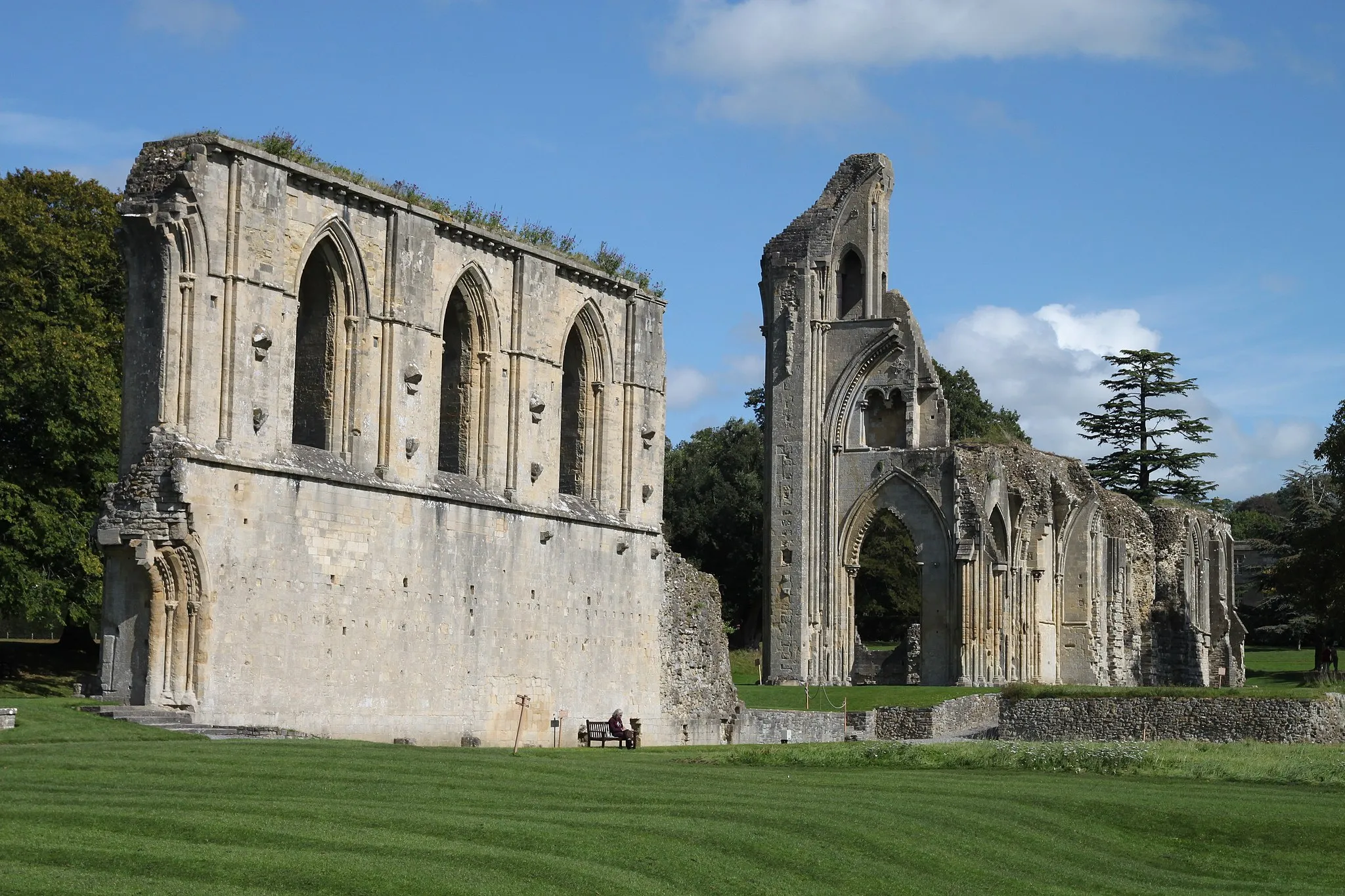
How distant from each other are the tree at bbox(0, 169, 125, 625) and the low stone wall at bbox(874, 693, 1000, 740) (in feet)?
50.1

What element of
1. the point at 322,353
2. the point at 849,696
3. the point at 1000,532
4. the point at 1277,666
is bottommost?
the point at 849,696

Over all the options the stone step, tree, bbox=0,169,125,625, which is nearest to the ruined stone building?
tree, bbox=0,169,125,625

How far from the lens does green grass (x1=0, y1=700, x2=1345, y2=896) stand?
12828mm

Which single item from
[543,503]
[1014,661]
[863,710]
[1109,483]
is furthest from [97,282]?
[1109,483]

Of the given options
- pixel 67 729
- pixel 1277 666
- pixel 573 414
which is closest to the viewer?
pixel 67 729

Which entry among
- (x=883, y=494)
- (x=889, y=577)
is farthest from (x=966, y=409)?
(x=883, y=494)

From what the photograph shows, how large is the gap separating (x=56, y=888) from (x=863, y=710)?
2839 centimetres

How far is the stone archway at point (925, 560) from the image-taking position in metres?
50.8

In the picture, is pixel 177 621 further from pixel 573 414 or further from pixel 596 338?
pixel 596 338

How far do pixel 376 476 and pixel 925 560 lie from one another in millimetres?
26220

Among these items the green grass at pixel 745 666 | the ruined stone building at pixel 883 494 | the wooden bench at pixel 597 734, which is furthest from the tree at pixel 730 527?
the wooden bench at pixel 597 734

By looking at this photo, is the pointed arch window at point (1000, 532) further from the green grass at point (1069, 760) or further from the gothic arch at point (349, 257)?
the gothic arch at point (349, 257)

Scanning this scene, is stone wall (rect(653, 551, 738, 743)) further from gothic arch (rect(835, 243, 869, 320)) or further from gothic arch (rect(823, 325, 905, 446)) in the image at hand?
gothic arch (rect(835, 243, 869, 320))

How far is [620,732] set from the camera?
30.3 metres
